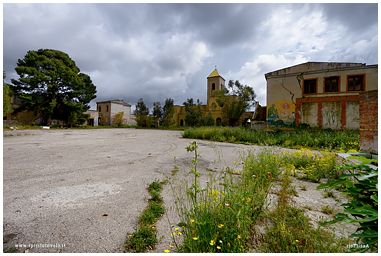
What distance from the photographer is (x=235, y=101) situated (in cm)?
2594

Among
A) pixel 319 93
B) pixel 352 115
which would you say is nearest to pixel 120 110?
pixel 319 93

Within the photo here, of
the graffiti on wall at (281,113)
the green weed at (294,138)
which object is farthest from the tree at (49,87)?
the graffiti on wall at (281,113)

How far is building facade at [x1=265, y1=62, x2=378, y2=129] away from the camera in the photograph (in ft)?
41.9

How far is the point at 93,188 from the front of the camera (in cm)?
296

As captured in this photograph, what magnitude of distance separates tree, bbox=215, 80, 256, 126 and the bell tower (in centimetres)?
862

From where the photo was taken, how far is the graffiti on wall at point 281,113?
14289mm

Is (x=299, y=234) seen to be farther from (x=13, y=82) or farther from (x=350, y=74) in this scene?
(x=13, y=82)

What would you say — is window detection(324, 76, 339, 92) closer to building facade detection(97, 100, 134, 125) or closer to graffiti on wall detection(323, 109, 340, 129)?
graffiti on wall detection(323, 109, 340, 129)

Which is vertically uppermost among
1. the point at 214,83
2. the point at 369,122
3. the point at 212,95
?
the point at 214,83

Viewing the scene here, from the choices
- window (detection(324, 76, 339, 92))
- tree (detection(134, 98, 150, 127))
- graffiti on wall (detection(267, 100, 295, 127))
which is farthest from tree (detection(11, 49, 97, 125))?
window (detection(324, 76, 339, 92))

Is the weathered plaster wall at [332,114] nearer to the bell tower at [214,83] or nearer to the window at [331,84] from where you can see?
the window at [331,84]

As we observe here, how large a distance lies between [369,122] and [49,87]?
3310 cm

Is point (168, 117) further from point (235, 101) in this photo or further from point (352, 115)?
point (352, 115)

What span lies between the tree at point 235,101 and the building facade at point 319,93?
360 inches
